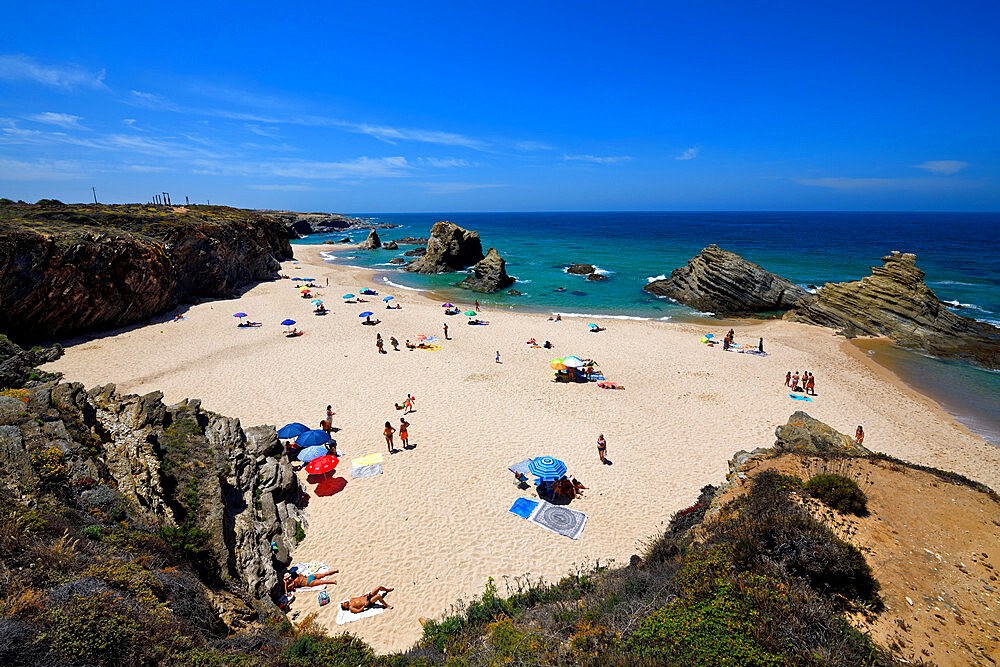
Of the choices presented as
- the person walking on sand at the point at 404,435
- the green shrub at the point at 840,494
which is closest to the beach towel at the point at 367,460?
the person walking on sand at the point at 404,435

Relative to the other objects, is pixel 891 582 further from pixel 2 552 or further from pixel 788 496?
pixel 2 552

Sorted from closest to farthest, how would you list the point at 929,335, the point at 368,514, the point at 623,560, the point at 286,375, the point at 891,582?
the point at 891,582 < the point at 623,560 < the point at 368,514 < the point at 286,375 < the point at 929,335

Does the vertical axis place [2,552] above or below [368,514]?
above

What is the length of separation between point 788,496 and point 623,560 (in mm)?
3830

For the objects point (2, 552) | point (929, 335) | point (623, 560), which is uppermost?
point (2, 552)

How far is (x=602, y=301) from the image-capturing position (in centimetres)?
4075

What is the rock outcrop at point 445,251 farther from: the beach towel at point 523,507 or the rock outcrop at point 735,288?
the beach towel at point 523,507

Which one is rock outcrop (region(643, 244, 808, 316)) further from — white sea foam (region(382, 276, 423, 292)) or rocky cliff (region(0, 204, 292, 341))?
rocky cliff (region(0, 204, 292, 341))

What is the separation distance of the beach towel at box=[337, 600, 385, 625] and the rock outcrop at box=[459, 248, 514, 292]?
38945 mm

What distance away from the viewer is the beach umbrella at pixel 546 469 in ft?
36.8

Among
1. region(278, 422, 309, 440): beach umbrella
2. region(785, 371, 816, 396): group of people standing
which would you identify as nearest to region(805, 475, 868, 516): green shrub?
region(785, 371, 816, 396): group of people standing

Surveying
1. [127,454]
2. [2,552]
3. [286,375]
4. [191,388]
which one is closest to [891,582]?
[2,552]

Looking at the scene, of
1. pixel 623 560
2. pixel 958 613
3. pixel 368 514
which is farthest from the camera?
pixel 368 514

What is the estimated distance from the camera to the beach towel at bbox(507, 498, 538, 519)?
429 inches
